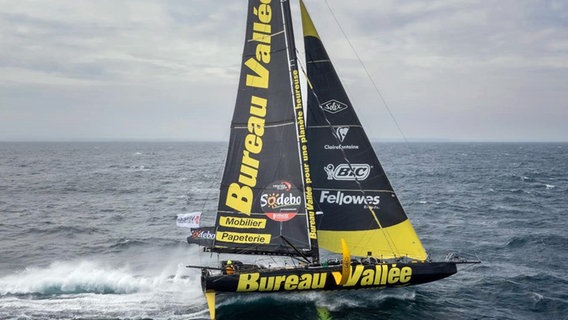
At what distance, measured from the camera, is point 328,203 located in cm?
2308

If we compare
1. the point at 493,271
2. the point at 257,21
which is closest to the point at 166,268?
the point at 257,21

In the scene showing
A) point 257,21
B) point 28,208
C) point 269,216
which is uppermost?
point 257,21

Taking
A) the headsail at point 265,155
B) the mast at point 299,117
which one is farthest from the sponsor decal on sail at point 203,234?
the mast at point 299,117

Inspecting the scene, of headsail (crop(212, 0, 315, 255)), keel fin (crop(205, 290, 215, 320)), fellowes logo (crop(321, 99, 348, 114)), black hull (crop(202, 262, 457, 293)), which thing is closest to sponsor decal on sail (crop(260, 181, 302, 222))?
headsail (crop(212, 0, 315, 255))

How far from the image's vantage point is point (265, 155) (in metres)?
20.9

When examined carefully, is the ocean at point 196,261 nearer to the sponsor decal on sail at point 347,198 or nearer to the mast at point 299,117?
the mast at point 299,117

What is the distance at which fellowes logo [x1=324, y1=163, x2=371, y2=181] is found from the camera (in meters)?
22.8

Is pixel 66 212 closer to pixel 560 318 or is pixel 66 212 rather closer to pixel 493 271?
pixel 493 271

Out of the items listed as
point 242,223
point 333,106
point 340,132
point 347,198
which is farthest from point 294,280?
point 333,106

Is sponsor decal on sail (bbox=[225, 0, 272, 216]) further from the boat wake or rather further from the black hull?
the boat wake

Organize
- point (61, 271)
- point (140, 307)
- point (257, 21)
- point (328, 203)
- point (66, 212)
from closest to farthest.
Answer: point (257, 21), point (140, 307), point (328, 203), point (61, 271), point (66, 212)

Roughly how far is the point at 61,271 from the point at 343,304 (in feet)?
51.3

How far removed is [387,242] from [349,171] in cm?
364

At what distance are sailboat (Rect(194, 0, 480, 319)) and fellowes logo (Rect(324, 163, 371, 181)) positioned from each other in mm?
45
